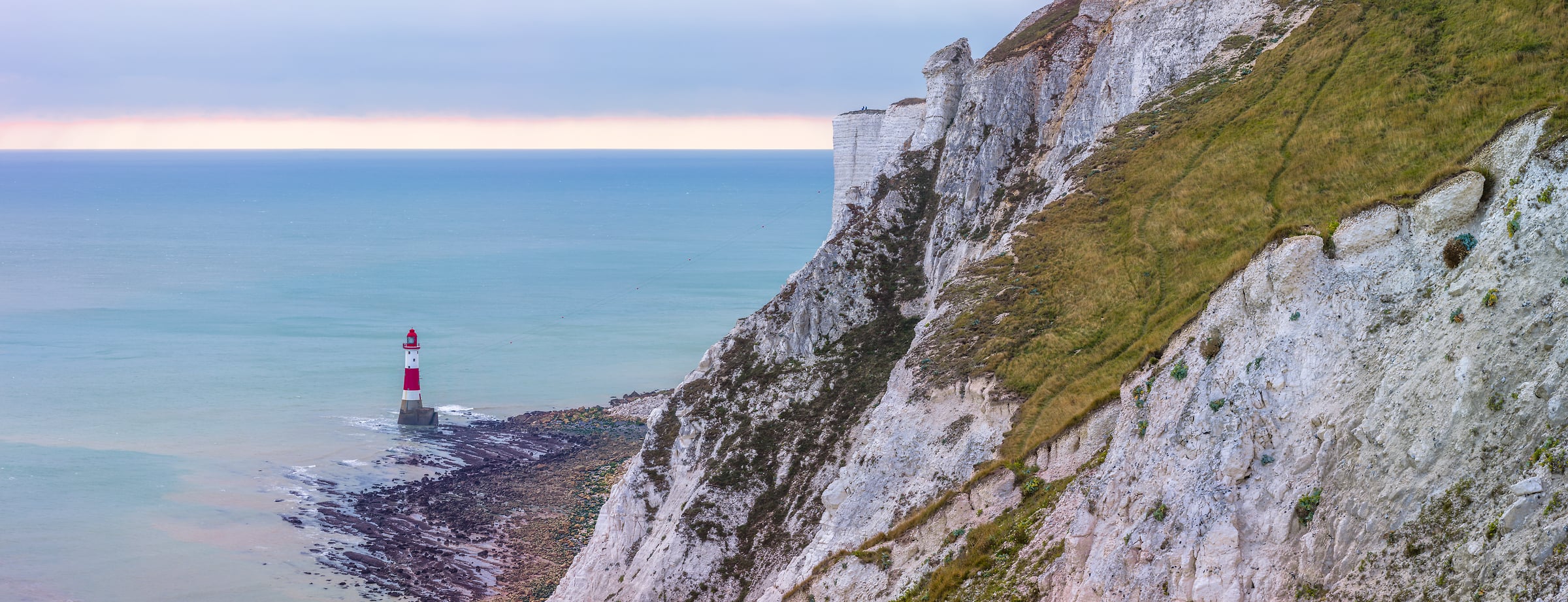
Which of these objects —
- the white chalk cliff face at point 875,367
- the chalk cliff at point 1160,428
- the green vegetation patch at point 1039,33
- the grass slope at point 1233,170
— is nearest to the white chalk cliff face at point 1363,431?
the chalk cliff at point 1160,428

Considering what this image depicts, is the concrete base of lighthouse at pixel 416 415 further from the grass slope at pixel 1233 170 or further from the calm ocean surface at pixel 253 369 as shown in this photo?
the grass slope at pixel 1233 170

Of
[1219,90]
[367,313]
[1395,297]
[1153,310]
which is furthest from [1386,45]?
[367,313]

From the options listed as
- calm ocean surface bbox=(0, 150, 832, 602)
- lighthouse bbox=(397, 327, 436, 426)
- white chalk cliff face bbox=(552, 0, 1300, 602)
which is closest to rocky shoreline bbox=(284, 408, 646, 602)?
lighthouse bbox=(397, 327, 436, 426)

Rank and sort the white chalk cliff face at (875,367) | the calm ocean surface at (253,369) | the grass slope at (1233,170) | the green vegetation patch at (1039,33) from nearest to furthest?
the grass slope at (1233,170), the white chalk cliff face at (875,367), the green vegetation patch at (1039,33), the calm ocean surface at (253,369)

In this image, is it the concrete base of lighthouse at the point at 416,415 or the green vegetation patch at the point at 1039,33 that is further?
the concrete base of lighthouse at the point at 416,415

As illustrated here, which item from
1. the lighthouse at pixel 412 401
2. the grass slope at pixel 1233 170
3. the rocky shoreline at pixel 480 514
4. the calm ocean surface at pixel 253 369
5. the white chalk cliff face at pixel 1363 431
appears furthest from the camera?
the lighthouse at pixel 412 401

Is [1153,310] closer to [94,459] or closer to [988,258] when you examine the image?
[988,258]

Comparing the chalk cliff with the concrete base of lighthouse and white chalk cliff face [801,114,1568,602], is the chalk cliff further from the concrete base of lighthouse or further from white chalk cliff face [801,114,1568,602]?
the concrete base of lighthouse

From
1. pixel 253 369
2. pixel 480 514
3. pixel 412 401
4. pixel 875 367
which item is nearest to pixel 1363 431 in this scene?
pixel 875 367
